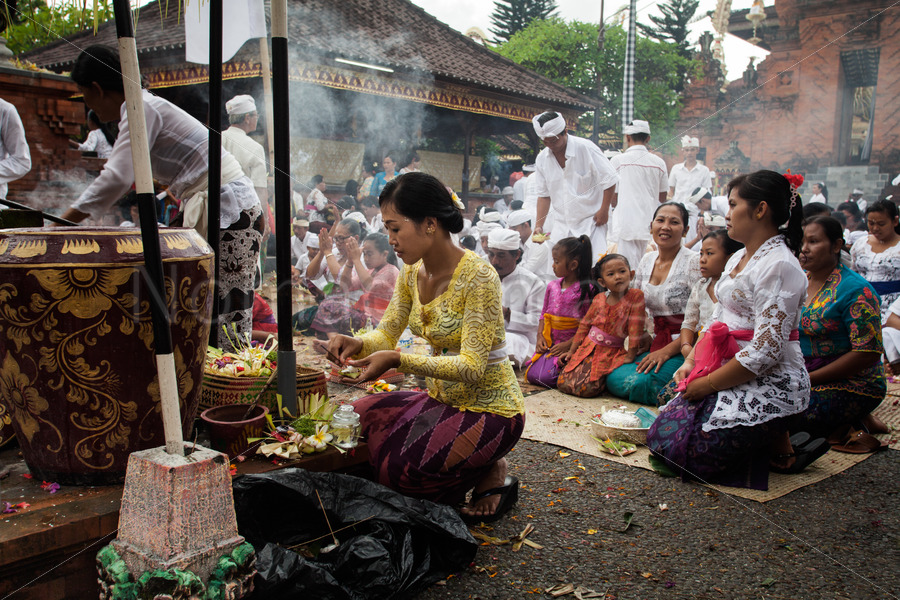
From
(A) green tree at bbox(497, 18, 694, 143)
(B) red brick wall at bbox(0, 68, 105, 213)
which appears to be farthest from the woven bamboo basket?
(A) green tree at bbox(497, 18, 694, 143)

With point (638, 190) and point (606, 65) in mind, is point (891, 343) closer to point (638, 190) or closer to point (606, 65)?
point (638, 190)

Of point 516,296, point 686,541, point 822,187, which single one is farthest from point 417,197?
point 822,187

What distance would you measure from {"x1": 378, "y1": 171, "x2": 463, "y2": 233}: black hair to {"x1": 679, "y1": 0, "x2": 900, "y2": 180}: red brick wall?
574cm

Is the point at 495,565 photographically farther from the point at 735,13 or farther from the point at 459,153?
the point at 459,153

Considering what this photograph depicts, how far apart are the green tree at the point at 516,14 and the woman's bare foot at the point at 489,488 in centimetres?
2840

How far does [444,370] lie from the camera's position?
8.27ft

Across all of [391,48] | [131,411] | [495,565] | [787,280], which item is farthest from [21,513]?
[391,48]

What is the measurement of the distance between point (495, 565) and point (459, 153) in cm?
1529

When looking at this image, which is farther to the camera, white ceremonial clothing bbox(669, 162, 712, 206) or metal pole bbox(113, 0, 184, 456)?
white ceremonial clothing bbox(669, 162, 712, 206)

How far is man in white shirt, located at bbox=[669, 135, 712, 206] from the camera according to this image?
29.6ft

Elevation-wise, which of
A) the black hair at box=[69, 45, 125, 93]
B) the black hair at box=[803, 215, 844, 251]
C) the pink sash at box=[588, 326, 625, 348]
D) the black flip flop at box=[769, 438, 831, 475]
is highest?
the black hair at box=[69, 45, 125, 93]

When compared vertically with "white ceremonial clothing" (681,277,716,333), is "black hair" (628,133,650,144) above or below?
above

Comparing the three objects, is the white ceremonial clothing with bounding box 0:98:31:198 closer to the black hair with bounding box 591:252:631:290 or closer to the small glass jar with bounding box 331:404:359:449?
the small glass jar with bounding box 331:404:359:449

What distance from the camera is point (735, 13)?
7.98 meters
